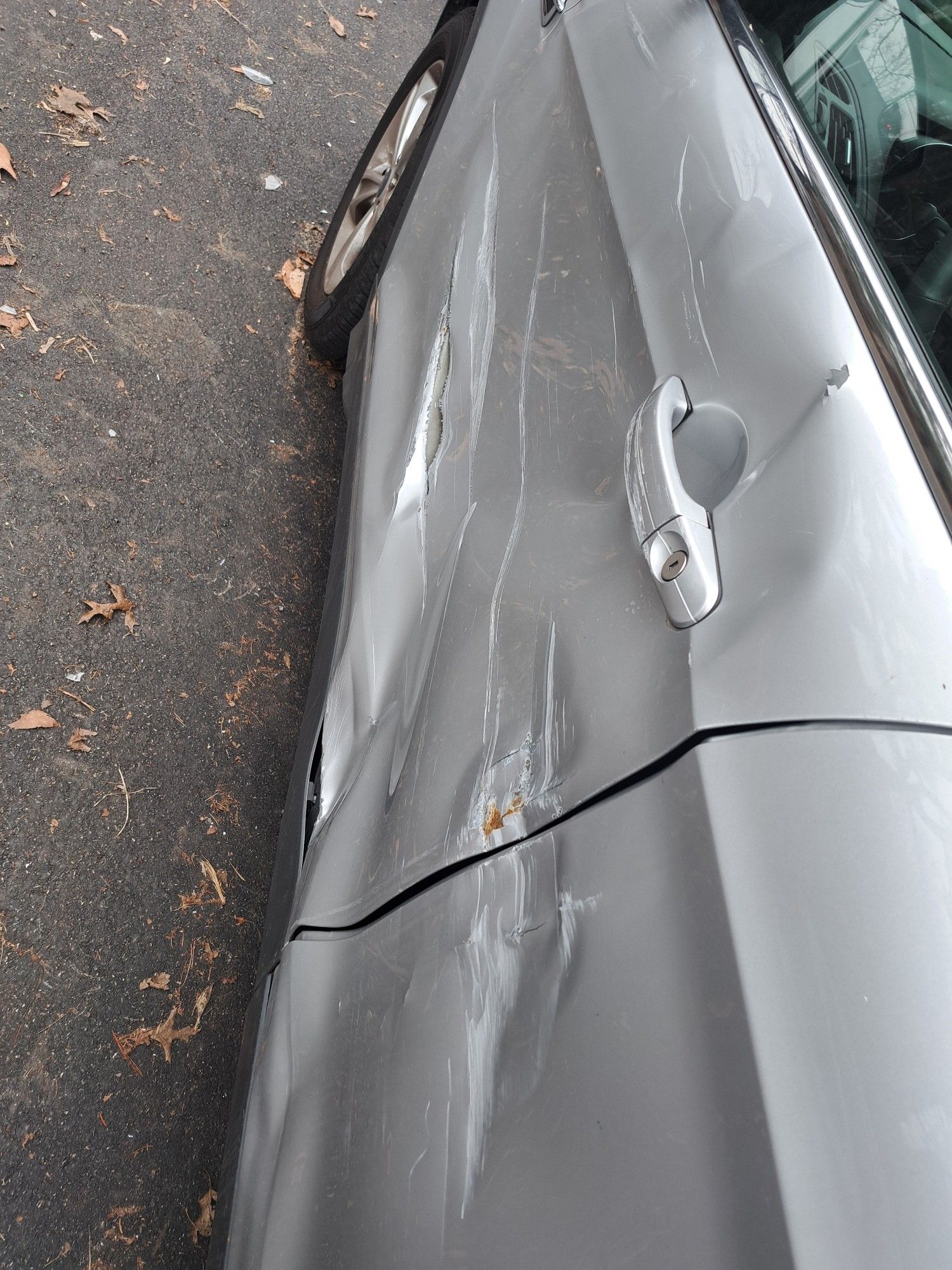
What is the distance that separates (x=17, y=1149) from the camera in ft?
5.33

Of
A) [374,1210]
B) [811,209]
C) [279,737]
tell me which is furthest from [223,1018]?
[811,209]

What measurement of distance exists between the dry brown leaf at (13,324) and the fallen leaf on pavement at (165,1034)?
5.78 ft

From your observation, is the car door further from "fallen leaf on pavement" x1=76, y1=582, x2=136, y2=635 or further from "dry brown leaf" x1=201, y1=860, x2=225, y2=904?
"fallen leaf on pavement" x1=76, y1=582, x2=136, y2=635

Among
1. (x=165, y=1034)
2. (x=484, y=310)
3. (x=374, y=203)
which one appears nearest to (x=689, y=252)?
(x=484, y=310)

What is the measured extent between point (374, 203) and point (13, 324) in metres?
1.03

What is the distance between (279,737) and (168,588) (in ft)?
1.52

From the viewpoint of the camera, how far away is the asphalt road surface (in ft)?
5.64

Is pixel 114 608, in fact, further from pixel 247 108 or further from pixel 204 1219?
pixel 247 108

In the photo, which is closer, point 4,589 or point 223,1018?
point 223,1018

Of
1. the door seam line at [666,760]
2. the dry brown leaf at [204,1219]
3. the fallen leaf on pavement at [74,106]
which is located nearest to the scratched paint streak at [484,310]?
the door seam line at [666,760]

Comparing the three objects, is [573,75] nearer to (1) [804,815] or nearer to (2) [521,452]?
(2) [521,452]

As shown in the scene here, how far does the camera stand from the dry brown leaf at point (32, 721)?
1999 mm

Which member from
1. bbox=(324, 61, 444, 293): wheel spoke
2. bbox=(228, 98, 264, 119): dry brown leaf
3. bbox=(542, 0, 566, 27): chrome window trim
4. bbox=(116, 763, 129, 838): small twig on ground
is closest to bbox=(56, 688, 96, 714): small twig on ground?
bbox=(116, 763, 129, 838): small twig on ground

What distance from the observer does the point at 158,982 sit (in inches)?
73.2
